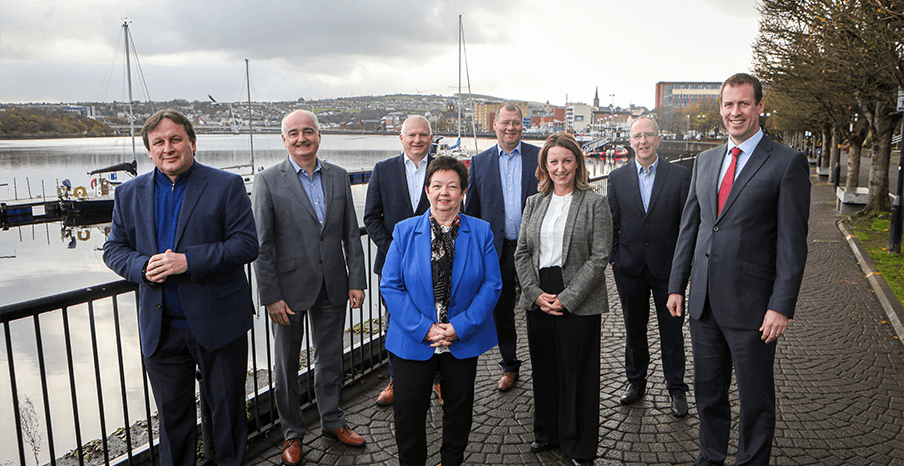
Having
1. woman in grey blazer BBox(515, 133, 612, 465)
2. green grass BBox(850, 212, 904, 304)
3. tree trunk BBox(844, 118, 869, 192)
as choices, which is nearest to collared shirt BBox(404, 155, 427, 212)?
woman in grey blazer BBox(515, 133, 612, 465)

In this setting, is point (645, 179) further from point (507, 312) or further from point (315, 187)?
point (315, 187)

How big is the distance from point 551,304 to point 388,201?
163 centimetres

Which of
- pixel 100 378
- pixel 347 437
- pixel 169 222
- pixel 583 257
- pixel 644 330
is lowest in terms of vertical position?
pixel 347 437

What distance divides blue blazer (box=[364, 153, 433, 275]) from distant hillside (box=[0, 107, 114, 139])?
2703 inches

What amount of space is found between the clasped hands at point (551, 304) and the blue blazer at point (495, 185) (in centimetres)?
114

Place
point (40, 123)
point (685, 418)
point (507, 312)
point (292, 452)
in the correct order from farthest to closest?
1. point (40, 123)
2. point (507, 312)
3. point (685, 418)
4. point (292, 452)

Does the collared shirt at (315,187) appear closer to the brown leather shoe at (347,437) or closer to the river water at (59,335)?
the brown leather shoe at (347,437)

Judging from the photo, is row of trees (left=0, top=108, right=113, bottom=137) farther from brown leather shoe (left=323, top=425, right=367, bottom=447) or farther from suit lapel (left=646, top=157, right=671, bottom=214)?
suit lapel (left=646, top=157, right=671, bottom=214)

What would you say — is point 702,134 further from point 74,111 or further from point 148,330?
point 148,330

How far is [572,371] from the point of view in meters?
3.34

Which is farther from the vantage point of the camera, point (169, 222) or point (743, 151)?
point (743, 151)

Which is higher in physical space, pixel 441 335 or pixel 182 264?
pixel 182 264

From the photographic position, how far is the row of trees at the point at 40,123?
6350 cm

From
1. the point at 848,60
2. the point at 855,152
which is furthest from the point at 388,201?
the point at 855,152
